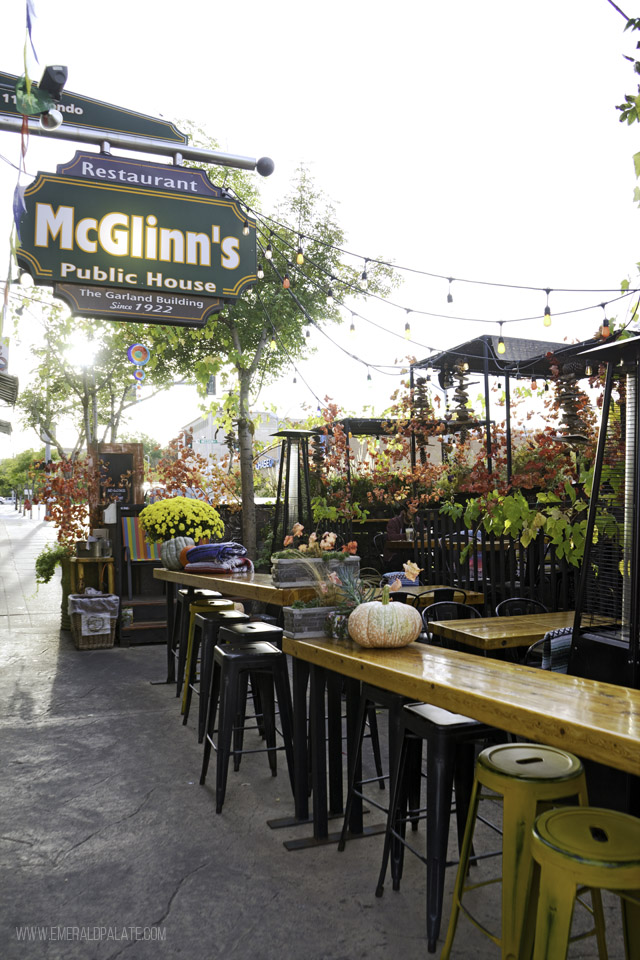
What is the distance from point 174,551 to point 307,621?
2276mm

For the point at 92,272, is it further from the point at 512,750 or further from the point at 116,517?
the point at 116,517

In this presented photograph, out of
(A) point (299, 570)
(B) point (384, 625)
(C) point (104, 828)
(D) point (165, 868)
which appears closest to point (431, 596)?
(A) point (299, 570)

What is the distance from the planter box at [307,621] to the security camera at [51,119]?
2.74 m

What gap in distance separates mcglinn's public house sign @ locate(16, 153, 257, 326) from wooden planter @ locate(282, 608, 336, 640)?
1.83m

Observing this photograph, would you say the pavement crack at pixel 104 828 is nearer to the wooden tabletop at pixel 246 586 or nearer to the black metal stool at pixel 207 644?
the black metal stool at pixel 207 644

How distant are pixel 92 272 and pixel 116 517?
5023 mm

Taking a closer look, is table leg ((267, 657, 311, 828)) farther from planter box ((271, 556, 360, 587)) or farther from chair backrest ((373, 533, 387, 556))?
chair backrest ((373, 533, 387, 556))

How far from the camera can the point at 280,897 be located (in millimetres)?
2645

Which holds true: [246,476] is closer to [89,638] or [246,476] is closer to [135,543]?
[135,543]

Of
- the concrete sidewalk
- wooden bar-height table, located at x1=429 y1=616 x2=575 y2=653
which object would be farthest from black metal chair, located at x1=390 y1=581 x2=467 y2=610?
the concrete sidewalk

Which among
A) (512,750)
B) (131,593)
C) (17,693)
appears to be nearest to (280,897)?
(512,750)

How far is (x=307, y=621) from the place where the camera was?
10.3 ft

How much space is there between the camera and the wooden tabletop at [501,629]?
3.61 metres

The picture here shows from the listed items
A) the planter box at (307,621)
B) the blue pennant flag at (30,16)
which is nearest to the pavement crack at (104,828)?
the planter box at (307,621)
